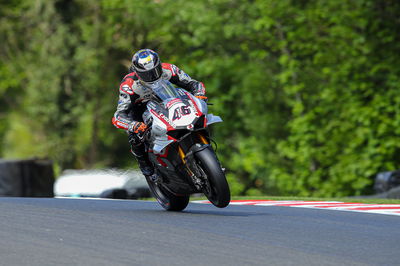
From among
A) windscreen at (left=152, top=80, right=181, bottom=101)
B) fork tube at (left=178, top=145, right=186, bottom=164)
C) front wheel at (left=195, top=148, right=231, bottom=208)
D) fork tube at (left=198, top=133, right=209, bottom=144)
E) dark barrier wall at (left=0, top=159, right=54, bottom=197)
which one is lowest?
dark barrier wall at (left=0, top=159, right=54, bottom=197)

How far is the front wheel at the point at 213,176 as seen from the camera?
31.9 feet

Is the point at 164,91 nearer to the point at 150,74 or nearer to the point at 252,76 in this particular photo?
the point at 150,74

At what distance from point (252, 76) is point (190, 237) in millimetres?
22344

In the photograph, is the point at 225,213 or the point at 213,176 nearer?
the point at 213,176

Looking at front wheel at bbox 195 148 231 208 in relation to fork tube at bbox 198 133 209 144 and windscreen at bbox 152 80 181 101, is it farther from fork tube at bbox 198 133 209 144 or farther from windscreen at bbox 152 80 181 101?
windscreen at bbox 152 80 181 101

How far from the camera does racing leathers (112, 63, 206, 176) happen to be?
10.7 metres

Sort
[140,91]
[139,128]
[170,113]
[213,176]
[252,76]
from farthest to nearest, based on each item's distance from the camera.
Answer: [252,76] → [140,91] → [139,128] → [170,113] → [213,176]

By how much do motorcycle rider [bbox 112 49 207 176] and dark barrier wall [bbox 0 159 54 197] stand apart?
919 centimetres

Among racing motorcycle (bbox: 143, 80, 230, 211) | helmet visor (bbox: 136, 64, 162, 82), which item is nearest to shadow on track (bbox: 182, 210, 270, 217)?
racing motorcycle (bbox: 143, 80, 230, 211)

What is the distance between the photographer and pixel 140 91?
422 inches

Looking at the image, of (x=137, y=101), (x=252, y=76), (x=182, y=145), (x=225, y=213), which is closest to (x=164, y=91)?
(x=137, y=101)

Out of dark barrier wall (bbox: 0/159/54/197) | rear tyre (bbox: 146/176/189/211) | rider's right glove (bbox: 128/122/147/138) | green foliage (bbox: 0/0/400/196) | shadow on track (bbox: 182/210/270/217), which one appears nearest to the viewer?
rider's right glove (bbox: 128/122/147/138)

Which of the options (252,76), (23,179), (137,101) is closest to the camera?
(137,101)

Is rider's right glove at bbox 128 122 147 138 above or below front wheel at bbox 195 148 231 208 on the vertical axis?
above
